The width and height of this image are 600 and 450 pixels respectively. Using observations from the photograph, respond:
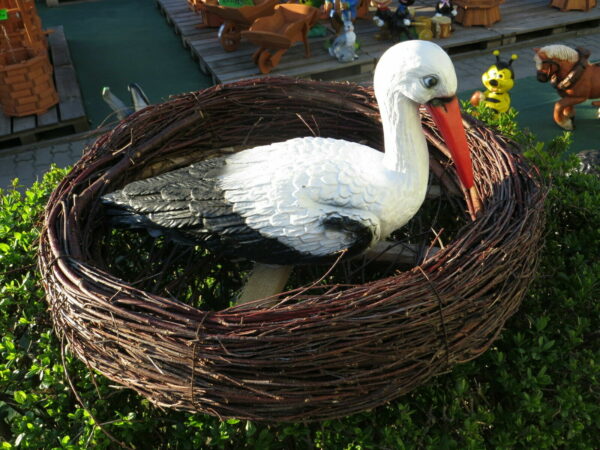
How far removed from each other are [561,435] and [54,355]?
4.08 ft

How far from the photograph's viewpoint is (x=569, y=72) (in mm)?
3168

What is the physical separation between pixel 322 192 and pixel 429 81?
0.36 meters

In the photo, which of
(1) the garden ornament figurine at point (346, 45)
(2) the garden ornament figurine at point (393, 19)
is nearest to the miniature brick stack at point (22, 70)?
(1) the garden ornament figurine at point (346, 45)

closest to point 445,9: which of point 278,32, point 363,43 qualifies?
point 363,43

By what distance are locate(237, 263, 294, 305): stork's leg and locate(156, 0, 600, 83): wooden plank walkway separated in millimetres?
2735

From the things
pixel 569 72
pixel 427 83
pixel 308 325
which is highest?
pixel 427 83

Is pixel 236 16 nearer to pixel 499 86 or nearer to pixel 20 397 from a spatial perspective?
pixel 499 86

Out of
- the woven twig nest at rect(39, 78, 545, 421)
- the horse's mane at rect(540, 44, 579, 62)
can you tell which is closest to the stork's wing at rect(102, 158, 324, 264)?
the woven twig nest at rect(39, 78, 545, 421)

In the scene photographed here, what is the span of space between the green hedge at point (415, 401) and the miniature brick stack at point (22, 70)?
2.67m

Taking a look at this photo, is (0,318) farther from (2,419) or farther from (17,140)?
(17,140)

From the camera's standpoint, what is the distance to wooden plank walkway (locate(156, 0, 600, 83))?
4062mm

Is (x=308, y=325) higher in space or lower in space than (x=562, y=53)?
A: higher

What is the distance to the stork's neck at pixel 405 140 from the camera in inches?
52.4

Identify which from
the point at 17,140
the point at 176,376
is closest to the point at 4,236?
the point at 176,376
